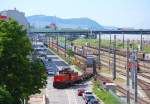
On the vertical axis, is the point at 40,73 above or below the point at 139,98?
above

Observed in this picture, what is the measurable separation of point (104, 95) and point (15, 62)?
83.2 feet

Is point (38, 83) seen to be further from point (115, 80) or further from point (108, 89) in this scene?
point (115, 80)

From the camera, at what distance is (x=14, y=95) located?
39.6 meters

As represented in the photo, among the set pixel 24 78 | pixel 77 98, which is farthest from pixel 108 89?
pixel 24 78

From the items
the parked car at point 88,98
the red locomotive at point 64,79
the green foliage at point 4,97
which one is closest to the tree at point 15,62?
the green foliage at point 4,97

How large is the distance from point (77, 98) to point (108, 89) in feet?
15.6

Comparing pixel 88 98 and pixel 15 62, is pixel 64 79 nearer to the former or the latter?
pixel 88 98

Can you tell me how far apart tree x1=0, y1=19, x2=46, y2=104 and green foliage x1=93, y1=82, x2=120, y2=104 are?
13960 mm

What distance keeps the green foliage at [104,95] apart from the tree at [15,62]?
550 inches

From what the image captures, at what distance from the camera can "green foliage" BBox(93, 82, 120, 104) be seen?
183ft

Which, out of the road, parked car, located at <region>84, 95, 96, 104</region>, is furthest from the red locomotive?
parked car, located at <region>84, 95, 96, 104</region>

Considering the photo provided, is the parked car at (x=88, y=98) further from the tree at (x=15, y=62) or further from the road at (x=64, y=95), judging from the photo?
the tree at (x=15, y=62)

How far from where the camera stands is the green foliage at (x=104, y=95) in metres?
55.8

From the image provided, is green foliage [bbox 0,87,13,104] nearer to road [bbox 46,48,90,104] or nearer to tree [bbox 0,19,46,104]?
tree [bbox 0,19,46,104]
